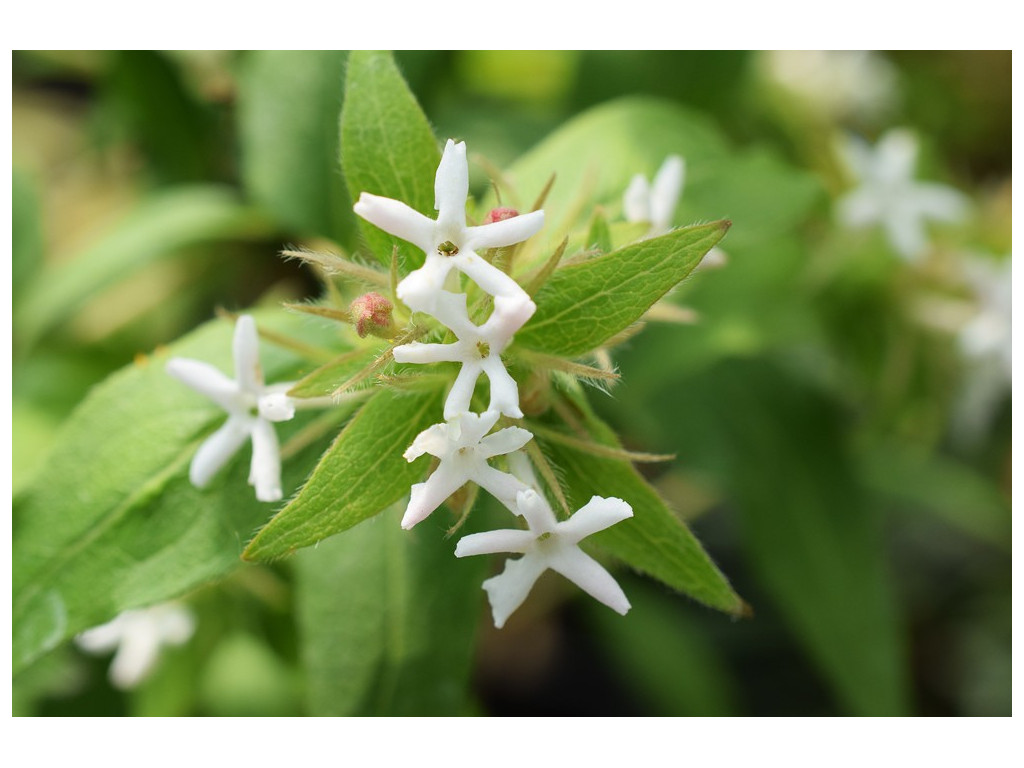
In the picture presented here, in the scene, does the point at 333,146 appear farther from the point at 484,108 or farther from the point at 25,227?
the point at 25,227

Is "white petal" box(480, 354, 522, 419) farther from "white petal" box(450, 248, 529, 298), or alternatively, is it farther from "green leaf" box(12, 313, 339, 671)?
"green leaf" box(12, 313, 339, 671)

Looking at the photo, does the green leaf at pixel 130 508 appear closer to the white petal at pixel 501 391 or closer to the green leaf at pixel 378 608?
the green leaf at pixel 378 608

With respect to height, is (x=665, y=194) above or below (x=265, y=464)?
above

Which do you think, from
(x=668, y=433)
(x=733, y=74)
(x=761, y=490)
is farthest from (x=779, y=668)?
(x=733, y=74)

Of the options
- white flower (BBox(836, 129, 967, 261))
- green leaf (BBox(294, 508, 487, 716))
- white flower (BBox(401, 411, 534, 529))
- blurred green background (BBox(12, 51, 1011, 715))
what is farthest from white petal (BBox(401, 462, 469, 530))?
white flower (BBox(836, 129, 967, 261))

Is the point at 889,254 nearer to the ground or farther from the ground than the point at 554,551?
farther from the ground

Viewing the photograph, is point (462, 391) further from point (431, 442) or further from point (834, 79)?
point (834, 79)

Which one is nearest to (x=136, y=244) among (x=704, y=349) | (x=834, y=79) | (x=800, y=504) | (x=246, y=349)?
(x=246, y=349)

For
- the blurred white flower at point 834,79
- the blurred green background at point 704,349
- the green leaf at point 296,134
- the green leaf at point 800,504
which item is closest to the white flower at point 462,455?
the blurred green background at point 704,349
